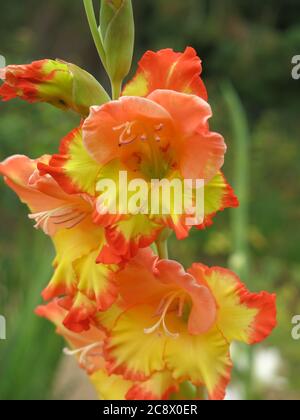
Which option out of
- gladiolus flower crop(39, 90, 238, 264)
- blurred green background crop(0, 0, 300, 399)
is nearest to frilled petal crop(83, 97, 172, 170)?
gladiolus flower crop(39, 90, 238, 264)

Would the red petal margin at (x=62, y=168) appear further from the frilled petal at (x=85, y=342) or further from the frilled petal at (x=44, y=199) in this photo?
the frilled petal at (x=85, y=342)

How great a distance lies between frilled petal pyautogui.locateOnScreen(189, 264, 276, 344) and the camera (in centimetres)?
62

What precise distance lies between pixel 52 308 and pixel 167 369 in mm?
159

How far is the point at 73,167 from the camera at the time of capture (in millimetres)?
559

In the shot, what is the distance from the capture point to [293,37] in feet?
16.3

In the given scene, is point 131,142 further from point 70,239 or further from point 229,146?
point 229,146

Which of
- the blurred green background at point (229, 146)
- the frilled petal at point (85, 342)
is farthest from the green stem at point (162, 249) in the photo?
the blurred green background at point (229, 146)

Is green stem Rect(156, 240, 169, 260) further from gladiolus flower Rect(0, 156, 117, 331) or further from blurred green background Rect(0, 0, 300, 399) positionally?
blurred green background Rect(0, 0, 300, 399)

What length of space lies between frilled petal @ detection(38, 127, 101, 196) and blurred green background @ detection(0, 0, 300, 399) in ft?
2.29

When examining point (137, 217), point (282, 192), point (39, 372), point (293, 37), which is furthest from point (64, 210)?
point (293, 37)

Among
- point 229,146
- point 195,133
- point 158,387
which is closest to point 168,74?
point 195,133

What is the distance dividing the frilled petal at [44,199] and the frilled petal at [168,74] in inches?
4.0

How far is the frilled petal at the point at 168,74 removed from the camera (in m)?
0.56

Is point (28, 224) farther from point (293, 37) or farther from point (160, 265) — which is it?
point (293, 37)
